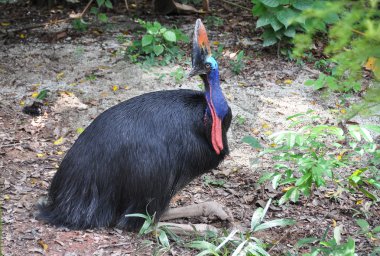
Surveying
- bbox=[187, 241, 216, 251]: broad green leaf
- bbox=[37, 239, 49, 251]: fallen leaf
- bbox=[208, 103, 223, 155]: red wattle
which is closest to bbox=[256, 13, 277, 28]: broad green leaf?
bbox=[208, 103, 223, 155]: red wattle

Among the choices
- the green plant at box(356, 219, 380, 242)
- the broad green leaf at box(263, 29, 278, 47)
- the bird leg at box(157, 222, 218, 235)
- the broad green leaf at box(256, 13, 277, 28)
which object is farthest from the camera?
the broad green leaf at box(263, 29, 278, 47)

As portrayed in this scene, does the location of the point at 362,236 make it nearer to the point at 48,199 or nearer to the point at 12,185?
the point at 48,199

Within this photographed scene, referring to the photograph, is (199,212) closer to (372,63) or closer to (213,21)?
(372,63)

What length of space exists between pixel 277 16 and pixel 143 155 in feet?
7.96

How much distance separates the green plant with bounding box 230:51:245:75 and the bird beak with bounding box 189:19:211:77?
2.04 m

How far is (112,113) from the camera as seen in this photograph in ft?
11.4

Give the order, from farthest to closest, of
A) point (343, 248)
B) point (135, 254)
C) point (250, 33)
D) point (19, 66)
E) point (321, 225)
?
point (250, 33) → point (19, 66) → point (321, 225) → point (135, 254) → point (343, 248)

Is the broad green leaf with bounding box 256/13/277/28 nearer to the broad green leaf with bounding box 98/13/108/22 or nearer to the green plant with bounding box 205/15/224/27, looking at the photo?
the green plant with bounding box 205/15/224/27

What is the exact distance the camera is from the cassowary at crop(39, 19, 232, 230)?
3316 millimetres

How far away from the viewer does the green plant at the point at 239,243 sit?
2.97 m

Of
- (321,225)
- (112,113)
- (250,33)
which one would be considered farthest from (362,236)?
(250,33)

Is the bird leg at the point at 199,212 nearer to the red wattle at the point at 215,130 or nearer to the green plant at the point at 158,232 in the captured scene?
the green plant at the point at 158,232

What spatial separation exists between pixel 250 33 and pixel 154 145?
9.89 ft

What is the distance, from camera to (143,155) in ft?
10.9
